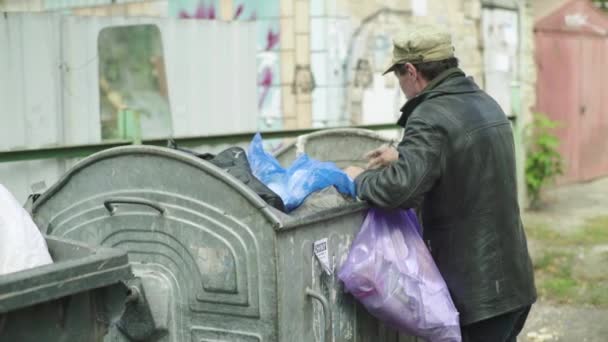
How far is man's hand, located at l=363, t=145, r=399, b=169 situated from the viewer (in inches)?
143

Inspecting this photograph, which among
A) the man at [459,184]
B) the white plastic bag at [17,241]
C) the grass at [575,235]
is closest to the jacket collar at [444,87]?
the man at [459,184]

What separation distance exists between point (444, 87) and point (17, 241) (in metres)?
1.75

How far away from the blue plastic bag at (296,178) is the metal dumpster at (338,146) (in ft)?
2.97

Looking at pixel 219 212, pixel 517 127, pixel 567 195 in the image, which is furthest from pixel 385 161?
pixel 567 195

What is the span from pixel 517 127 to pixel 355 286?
6667 millimetres

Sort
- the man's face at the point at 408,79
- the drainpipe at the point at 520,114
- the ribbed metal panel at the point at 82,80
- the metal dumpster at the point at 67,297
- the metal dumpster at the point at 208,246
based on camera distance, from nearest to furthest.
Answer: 1. the metal dumpster at the point at 67,297
2. the metal dumpster at the point at 208,246
3. the man's face at the point at 408,79
4. the ribbed metal panel at the point at 82,80
5. the drainpipe at the point at 520,114

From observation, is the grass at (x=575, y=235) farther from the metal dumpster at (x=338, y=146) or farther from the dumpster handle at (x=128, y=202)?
the dumpster handle at (x=128, y=202)

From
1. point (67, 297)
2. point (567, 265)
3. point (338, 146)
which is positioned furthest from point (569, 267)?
point (67, 297)

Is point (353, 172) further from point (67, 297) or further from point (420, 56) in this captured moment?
point (67, 297)

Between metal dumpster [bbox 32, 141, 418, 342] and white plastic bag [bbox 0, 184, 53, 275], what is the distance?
51 centimetres

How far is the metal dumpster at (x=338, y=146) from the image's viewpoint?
4.88 metres

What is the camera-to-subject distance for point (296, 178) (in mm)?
3775

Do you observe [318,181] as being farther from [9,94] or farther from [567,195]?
[567,195]

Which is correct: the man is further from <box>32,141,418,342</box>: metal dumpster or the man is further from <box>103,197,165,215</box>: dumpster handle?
<box>103,197,165,215</box>: dumpster handle
